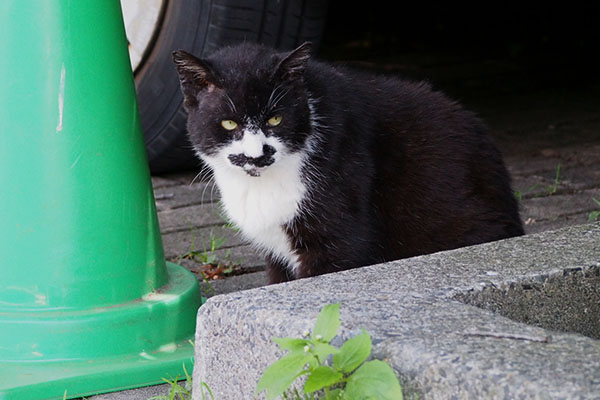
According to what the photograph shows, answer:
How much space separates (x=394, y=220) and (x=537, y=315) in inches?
32.3

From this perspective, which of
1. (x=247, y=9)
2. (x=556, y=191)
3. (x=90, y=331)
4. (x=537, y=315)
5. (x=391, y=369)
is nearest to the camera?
(x=391, y=369)

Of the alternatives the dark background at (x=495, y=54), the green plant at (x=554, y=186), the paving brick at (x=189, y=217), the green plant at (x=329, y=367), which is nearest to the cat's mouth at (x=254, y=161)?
the green plant at (x=329, y=367)

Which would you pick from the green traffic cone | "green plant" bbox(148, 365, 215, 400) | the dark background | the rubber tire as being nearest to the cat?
the green traffic cone

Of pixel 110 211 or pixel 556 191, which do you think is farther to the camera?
pixel 556 191

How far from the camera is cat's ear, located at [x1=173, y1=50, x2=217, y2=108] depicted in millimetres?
2283

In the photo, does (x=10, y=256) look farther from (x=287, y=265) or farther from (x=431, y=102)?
(x=431, y=102)

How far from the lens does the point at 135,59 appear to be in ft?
11.6

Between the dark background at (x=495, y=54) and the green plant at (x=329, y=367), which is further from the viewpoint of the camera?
the dark background at (x=495, y=54)

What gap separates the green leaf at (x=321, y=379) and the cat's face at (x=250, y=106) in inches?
34.7

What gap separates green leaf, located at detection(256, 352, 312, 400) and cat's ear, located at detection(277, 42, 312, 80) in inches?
40.1

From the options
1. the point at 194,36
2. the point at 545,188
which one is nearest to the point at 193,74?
the point at 194,36

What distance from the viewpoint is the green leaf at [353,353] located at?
1418 millimetres

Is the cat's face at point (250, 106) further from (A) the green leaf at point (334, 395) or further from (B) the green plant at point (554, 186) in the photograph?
(B) the green plant at point (554, 186)

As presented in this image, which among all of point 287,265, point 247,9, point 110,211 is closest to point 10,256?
point 110,211
